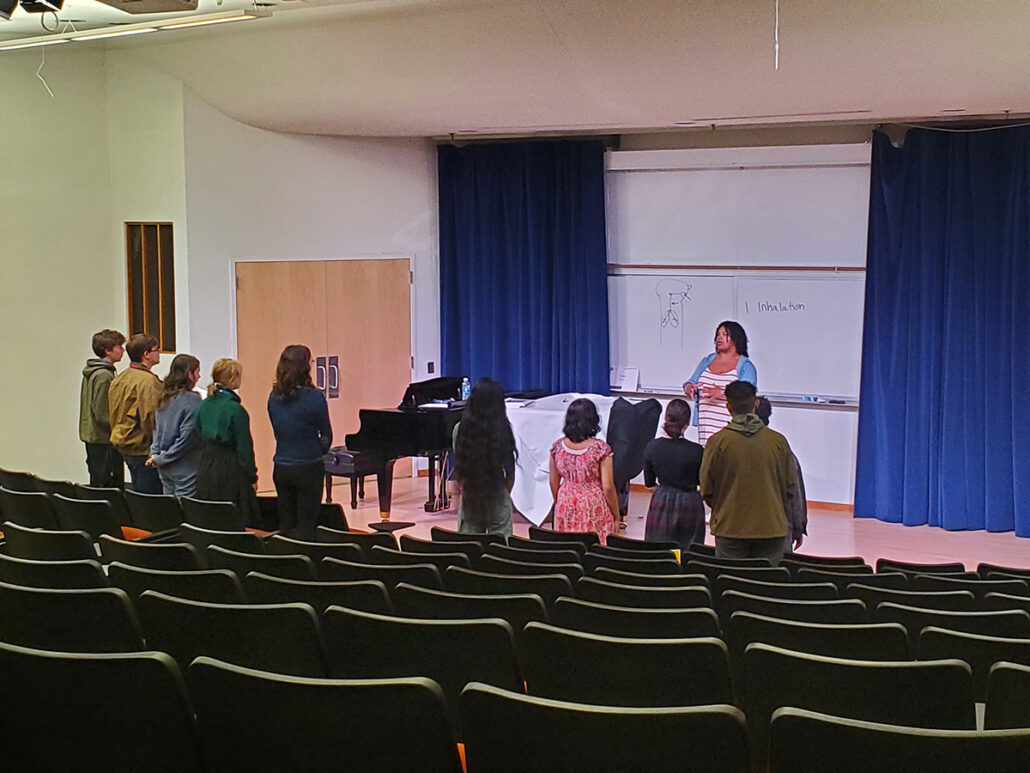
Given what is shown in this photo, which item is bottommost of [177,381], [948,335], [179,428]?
[179,428]

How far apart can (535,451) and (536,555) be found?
4299mm

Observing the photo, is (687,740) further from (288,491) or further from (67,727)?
(288,491)

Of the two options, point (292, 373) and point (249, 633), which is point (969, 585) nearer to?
point (249, 633)

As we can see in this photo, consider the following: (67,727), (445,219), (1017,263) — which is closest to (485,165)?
(445,219)

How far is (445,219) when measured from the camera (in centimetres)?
1162

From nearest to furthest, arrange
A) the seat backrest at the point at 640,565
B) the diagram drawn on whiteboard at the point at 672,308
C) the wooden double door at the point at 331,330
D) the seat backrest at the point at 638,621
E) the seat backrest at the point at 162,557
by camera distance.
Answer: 1. the seat backrest at the point at 638,621
2. the seat backrest at the point at 162,557
3. the seat backrest at the point at 640,565
4. the wooden double door at the point at 331,330
5. the diagram drawn on whiteboard at the point at 672,308

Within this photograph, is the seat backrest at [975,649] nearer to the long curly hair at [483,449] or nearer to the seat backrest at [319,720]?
the seat backrest at [319,720]

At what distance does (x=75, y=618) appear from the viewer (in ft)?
9.41

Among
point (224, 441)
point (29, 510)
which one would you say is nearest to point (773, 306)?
point (224, 441)

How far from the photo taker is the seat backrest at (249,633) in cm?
278

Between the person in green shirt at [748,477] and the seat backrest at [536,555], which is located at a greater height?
the person in green shirt at [748,477]

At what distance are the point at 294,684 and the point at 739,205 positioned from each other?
8.81m

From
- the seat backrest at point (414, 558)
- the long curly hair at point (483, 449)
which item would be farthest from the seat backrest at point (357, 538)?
the long curly hair at point (483, 449)

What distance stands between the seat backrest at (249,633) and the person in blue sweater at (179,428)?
3693 mm
